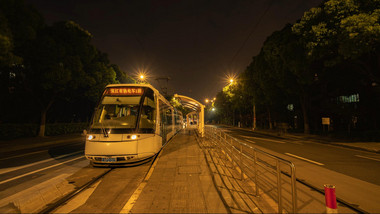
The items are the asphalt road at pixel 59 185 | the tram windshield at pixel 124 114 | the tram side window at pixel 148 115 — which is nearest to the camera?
the asphalt road at pixel 59 185

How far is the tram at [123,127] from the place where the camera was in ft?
21.4

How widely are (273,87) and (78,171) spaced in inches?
1011

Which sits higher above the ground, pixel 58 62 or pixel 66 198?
pixel 58 62

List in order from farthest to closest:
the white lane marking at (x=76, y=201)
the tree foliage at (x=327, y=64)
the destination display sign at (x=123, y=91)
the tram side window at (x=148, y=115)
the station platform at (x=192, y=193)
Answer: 1. the tree foliage at (x=327, y=64)
2. the destination display sign at (x=123, y=91)
3. the tram side window at (x=148, y=115)
4. the white lane marking at (x=76, y=201)
5. the station platform at (x=192, y=193)

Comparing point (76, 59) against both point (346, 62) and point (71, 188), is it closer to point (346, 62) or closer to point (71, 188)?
point (71, 188)

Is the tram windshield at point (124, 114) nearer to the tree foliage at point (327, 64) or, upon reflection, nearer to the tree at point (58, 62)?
the tree foliage at point (327, 64)

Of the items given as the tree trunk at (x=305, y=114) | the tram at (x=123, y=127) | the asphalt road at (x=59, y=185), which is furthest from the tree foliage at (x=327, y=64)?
the asphalt road at (x=59, y=185)

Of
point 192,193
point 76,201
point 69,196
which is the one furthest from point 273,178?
point 69,196

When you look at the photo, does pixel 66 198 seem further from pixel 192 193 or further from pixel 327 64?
pixel 327 64

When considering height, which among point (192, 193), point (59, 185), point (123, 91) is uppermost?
point (123, 91)

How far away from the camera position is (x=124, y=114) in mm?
7496

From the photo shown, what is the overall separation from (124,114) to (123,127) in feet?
2.61

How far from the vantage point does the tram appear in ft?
21.4

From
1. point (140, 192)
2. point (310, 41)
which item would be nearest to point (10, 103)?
point (140, 192)
